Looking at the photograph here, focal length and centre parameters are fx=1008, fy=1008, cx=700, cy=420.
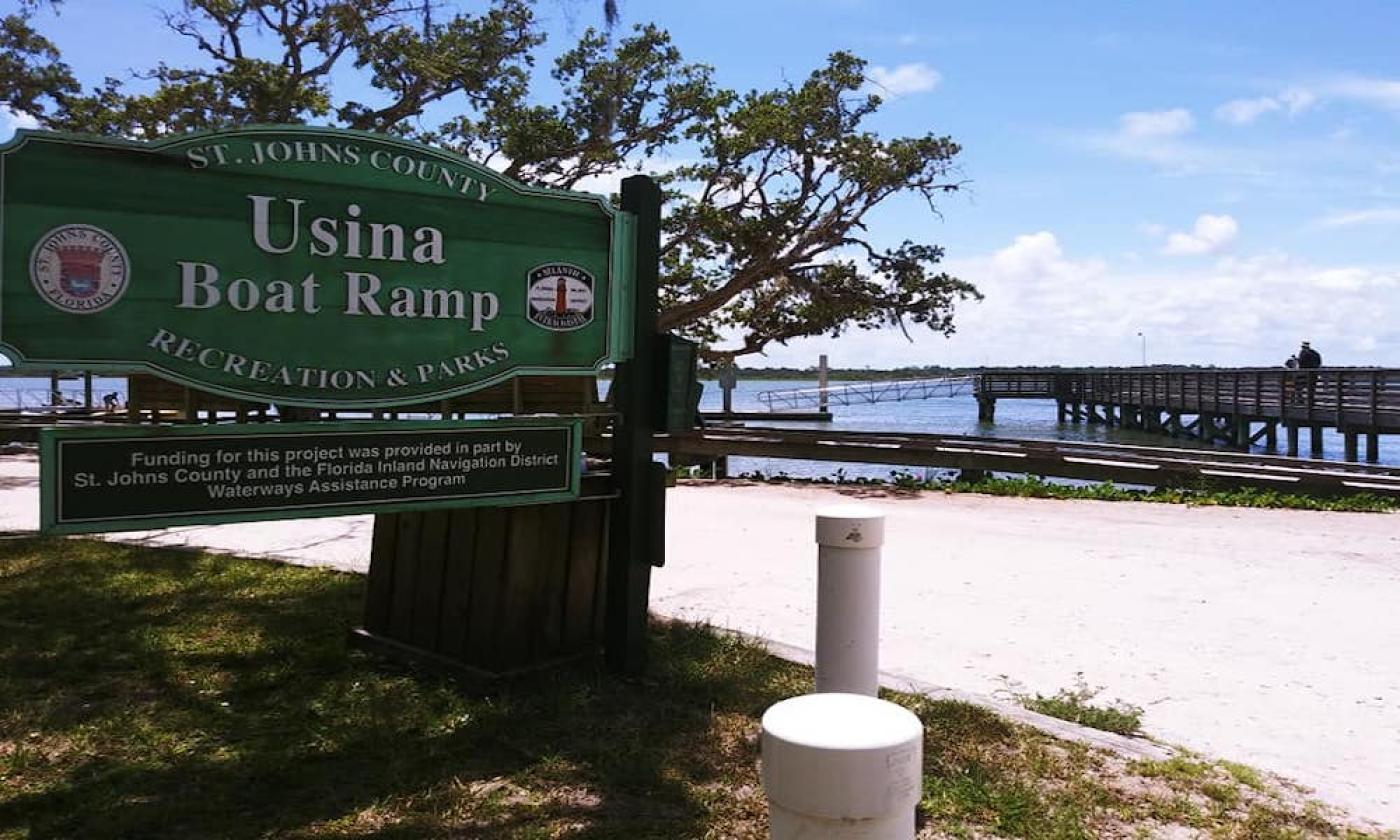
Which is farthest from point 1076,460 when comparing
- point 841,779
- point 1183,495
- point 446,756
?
point 841,779

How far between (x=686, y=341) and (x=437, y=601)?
1.84 m

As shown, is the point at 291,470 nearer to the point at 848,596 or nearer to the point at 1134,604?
the point at 848,596

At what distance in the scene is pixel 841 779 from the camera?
174cm

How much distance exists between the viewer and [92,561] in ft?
25.2

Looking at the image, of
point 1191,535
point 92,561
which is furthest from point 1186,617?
point 92,561

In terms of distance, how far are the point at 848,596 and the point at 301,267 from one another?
7.87 ft

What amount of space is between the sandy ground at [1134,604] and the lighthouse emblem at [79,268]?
152 inches

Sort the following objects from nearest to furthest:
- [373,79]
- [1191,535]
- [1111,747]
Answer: [1111,747], [1191,535], [373,79]

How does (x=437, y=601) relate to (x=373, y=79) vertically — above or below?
below

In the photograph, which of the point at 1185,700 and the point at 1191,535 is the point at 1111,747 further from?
the point at 1191,535

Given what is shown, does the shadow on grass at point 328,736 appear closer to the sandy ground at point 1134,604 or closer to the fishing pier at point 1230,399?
the sandy ground at point 1134,604

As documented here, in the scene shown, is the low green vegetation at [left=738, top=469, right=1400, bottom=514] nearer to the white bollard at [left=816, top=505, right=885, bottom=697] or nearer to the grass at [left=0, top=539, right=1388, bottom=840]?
the grass at [left=0, top=539, right=1388, bottom=840]

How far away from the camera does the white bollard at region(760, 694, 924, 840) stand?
5.72 feet

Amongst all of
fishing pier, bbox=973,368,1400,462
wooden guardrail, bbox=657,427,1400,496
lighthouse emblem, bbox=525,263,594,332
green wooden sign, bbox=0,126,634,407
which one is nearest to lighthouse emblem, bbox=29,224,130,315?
green wooden sign, bbox=0,126,634,407
